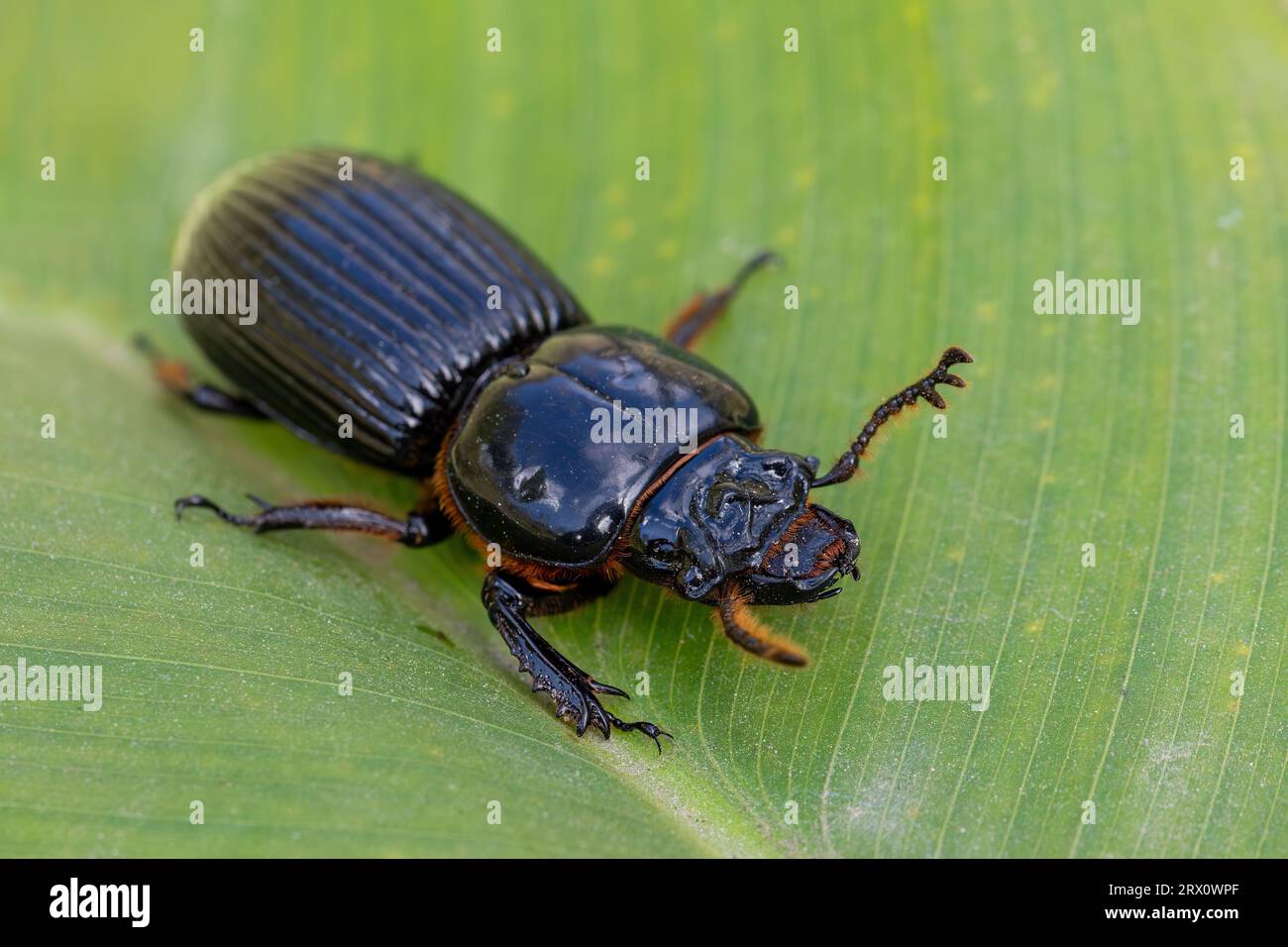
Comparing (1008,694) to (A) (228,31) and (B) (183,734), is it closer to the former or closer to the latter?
(B) (183,734)

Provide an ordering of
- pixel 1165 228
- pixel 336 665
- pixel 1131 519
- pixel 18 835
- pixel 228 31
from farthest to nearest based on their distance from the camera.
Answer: pixel 228 31 < pixel 1165 228 < pixel 1131 519 < pixel 336 665 < pixel 18 835

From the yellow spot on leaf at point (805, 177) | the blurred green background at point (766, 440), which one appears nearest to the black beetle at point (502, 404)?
the blurred green background at point (766, 440)

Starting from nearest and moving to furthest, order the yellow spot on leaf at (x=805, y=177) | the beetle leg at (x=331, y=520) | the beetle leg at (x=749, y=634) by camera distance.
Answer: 1. the beetle leg at (x=749, y=634)
2. the beetle leg at (x=331, y=520)
3. the yellow spot on leaf at (x=805, y=177)

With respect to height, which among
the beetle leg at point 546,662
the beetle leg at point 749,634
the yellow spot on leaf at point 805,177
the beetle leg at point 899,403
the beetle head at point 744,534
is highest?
the yellow spot on leaf at point 805,177

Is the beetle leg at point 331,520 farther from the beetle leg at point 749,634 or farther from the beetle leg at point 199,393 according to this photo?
the beetle leg at point 749,634

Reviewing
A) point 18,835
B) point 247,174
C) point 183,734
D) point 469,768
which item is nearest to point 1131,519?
point 469,768

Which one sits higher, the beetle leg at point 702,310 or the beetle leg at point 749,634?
the beetle leg at point 702,310

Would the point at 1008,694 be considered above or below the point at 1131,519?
below
